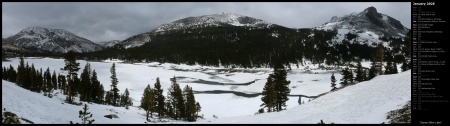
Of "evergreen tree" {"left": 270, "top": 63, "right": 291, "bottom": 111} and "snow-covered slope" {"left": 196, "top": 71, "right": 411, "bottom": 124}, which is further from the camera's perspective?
"evergreen tree" {"left": 270, "top": 63, "right": 291, "bottom": 111}

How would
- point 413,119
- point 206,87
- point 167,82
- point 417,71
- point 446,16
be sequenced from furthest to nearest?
point 167,82, point 206,87, point 413,119, point 417,71, point 446,16

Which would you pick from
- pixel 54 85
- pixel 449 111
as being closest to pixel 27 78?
pixel 54 85

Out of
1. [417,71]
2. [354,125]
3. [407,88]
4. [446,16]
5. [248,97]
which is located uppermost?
[446,16]

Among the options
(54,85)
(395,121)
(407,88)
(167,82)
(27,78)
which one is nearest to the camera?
(395,121)

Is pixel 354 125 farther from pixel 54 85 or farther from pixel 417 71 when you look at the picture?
pixel 54 85

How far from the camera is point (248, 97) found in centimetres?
10219

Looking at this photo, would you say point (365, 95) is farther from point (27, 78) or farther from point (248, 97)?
point (27, 78)

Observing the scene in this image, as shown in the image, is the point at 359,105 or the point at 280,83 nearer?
the point at 359,105

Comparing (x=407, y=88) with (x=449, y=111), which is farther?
(x=407, y=88)

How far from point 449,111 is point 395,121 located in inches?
481

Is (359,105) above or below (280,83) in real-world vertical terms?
below

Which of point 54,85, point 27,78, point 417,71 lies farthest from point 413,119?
point 54,85

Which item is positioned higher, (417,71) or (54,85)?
(417,71)

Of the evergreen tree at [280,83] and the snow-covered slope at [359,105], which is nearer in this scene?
the snow-covered slope at [359,105]
